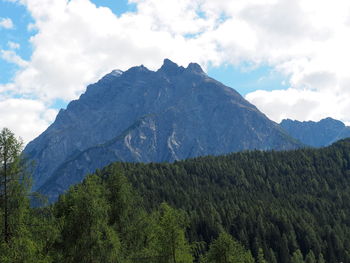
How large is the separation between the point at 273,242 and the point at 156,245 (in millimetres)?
152103

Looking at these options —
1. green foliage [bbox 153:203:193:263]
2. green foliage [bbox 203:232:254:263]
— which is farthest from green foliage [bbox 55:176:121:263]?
green foliage [bbox 203:232:254:263]

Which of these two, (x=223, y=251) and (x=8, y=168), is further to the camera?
(x=223, y=251)

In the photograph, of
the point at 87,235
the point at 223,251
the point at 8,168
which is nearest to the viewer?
the point at 8,168

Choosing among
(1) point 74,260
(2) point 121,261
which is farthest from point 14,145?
(2) point 121,261

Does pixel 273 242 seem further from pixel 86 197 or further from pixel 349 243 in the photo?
pixel 86 197

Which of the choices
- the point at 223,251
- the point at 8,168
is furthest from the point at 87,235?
the point at 223,251

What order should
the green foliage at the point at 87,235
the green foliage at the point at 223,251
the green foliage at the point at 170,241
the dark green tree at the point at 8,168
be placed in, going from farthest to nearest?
the green foliage at the point at 223,251, the green foliage at the point at 170,241, the green foliage at the point at 87,235, the dark green tree at the point at 8,168

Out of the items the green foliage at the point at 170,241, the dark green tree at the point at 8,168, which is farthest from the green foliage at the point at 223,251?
the dark green tree at the point at 8,168

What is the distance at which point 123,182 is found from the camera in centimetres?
5238

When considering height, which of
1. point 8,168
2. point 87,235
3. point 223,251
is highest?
point 8,168

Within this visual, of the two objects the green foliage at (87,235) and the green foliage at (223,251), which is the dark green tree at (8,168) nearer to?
the green foliage at (87,235)

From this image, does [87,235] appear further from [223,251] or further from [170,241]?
[223,251]

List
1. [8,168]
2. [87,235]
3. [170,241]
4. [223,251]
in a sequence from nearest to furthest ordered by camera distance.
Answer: [8,168] < [87,235] < [170,241] < [223,251]

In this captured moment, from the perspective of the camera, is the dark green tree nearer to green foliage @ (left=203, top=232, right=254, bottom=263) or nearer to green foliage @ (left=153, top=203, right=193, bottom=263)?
green foliage @ (left=153, top=203, right=193, bottom=263)
